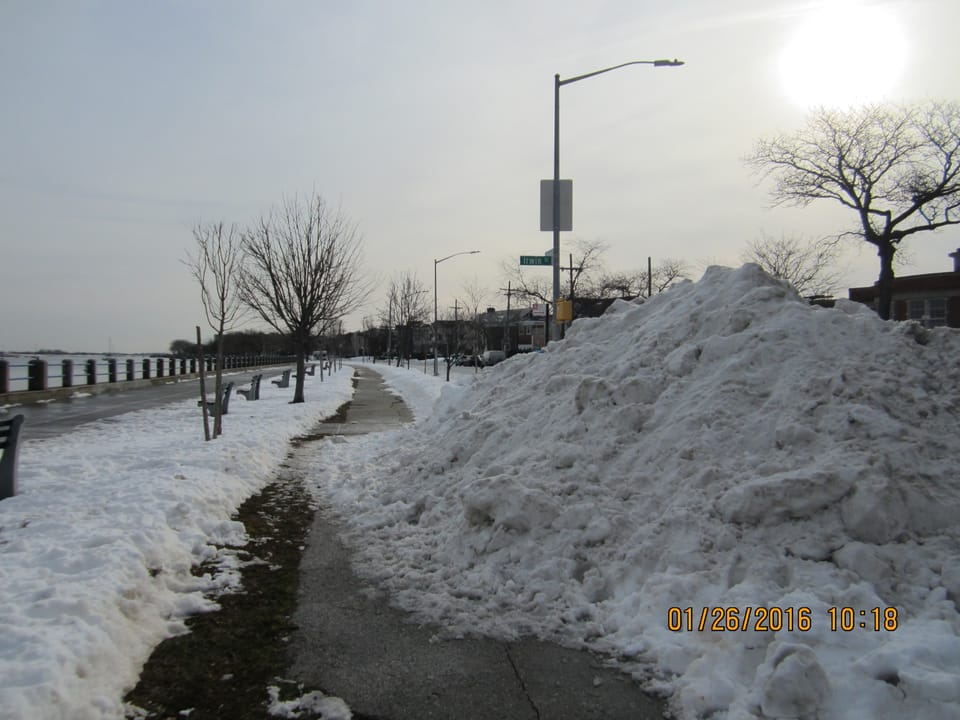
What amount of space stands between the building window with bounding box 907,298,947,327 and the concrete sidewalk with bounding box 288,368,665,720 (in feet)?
151

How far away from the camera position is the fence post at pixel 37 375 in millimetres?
22391

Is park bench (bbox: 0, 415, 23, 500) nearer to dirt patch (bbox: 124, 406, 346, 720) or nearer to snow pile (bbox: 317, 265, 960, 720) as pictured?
dirt patch (bbox: 124, 406, 346, 720)

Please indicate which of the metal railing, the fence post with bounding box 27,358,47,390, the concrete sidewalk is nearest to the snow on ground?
the concrete sidewalk

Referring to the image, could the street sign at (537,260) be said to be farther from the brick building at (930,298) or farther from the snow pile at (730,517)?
the brick building at (930,298)

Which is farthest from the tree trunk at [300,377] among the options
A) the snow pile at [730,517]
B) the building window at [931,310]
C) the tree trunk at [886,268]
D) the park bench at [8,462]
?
the building window at [931,310]

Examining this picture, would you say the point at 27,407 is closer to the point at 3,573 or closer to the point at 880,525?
the point at 3,573

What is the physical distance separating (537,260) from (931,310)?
37.9 metres

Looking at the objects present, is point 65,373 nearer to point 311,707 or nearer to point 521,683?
point 311,707

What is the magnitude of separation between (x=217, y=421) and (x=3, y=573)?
269 inches

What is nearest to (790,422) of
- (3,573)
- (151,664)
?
(151,664)

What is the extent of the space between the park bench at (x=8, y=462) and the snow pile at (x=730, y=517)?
3.48 metres

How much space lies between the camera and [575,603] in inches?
170

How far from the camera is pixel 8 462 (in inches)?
265

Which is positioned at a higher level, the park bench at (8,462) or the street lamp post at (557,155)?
the street lamp post at (557,155)
